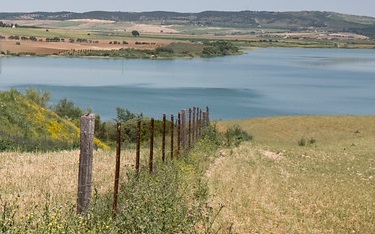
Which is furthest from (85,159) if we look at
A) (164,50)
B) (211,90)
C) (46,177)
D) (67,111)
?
(164,50)

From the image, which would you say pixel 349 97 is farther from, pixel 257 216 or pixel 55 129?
pixel 257 216

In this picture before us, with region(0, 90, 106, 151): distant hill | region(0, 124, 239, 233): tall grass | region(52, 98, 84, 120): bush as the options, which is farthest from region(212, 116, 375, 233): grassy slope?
region(52, 98, 84, 120): bush

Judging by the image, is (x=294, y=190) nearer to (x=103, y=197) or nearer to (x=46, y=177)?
(x=46, y=177)

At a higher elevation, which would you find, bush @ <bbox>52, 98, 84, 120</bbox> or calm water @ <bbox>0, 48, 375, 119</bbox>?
bush @ <bbox>52, 98, 84, 120</bbox>

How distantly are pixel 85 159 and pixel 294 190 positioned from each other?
7.34 meters

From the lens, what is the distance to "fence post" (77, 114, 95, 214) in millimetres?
7434

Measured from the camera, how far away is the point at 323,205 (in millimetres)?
12047

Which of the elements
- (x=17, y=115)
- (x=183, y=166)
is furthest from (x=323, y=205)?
(x=17, y=115)

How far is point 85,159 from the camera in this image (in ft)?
24.6

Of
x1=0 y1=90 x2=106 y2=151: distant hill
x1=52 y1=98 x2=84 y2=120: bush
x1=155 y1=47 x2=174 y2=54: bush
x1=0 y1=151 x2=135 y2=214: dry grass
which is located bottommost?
x1=155 y1=47 x2=174 y2=54: bush

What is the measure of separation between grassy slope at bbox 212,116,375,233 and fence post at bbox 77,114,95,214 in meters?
2.26

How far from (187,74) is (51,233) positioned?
344ft

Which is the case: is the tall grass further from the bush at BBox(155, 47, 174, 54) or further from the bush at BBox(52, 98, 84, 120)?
the bush at BBox(155, 47, 174, 54)

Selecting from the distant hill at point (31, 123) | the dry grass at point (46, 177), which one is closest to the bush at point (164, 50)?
the distant hill at point (31, 123)
